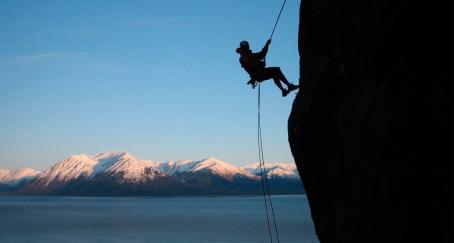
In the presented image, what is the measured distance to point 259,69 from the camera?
14.2m

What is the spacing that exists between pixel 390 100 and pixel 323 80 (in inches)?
136

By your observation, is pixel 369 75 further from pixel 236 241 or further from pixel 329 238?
pixel 236 241

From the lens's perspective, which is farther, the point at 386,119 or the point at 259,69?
the point at 259,69

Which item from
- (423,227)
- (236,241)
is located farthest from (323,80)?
(236,241)

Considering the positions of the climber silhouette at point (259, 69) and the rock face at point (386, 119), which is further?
Result: the climber silhouette at point (259, 69)

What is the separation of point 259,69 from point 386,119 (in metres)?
6.08

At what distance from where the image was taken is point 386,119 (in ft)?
27.8

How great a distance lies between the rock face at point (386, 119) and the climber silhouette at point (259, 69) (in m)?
2.25

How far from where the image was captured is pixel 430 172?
7.73 meters

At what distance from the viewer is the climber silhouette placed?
551 inches

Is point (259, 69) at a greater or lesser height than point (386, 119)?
greater

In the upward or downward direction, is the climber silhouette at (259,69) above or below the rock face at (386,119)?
above

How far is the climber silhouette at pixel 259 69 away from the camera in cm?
1400

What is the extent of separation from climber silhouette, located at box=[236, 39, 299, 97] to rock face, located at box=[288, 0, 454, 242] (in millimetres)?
2251
